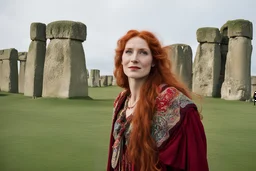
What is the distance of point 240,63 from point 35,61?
899 cm

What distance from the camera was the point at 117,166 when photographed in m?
2.61

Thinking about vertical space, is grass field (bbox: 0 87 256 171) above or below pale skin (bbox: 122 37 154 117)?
below

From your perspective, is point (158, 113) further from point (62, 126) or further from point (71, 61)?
point (71, 61)

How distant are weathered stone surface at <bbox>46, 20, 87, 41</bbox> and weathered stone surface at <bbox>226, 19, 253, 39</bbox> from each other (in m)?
6.76

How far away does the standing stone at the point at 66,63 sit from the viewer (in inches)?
518

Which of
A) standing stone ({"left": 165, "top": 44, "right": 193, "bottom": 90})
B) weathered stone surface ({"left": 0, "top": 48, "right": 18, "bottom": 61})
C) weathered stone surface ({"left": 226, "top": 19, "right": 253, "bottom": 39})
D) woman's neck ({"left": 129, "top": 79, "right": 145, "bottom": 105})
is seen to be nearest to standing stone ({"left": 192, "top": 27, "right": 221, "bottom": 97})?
standing stone ({"left": 165, "top": 44, "right": 193, "bottom": 90})

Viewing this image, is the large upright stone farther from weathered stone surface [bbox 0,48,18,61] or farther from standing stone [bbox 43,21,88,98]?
standing stone [bbox 43,21,88,98]

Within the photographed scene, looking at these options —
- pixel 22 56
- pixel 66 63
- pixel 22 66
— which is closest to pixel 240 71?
pixel 66 63

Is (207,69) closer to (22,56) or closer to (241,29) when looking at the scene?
(241,29)

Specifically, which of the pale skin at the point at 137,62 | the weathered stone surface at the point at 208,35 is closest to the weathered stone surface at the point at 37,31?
the weathered stone surface at the point at 208,35

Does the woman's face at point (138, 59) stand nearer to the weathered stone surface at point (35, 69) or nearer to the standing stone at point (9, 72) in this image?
the weathered stone surface at point (35, 69)

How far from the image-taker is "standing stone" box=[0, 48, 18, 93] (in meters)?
19.1

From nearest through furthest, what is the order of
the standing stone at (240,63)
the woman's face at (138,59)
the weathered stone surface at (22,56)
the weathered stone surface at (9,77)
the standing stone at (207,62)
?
the woman's face at (138,59) → the standing stone at (240,63) → the standing stone at (207,62) → the weathered stone surface at (9,77) → the weathered stone surface at (22,56)

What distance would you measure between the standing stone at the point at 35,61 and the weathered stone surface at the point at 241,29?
27.7ft
